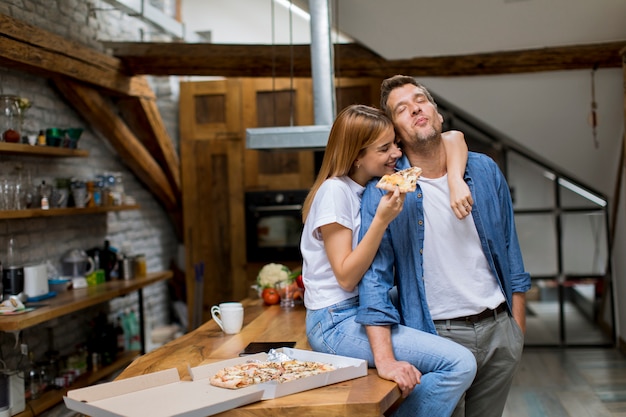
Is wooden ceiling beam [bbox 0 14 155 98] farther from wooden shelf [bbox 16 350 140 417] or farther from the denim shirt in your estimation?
the denim shirt

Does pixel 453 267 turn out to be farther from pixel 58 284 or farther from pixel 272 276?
pixel 58 284

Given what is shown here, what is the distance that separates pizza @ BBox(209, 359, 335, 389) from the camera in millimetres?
2002

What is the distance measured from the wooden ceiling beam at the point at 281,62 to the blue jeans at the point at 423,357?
3.39m

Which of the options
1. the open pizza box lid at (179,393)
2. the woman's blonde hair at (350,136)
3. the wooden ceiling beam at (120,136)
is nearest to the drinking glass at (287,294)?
the woman's blonde hair at (350,136)

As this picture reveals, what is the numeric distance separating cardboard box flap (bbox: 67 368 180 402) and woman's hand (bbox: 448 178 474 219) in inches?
39.3

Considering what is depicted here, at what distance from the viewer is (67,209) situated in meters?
4.86

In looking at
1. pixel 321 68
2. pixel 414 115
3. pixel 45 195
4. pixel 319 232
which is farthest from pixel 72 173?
pixel 414 115

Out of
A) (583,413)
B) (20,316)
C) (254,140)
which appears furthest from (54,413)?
(583,413)

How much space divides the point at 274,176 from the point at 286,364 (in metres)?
4.69

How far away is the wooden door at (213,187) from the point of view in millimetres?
6875

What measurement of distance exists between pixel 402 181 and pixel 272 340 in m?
1.00

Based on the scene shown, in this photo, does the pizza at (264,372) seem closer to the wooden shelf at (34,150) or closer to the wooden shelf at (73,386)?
the wooden shelf at (73,386)

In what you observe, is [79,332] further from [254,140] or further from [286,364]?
[286,364]

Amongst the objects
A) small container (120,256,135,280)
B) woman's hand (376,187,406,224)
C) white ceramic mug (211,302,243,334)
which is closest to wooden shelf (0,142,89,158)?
small container (120,256,135,280)
